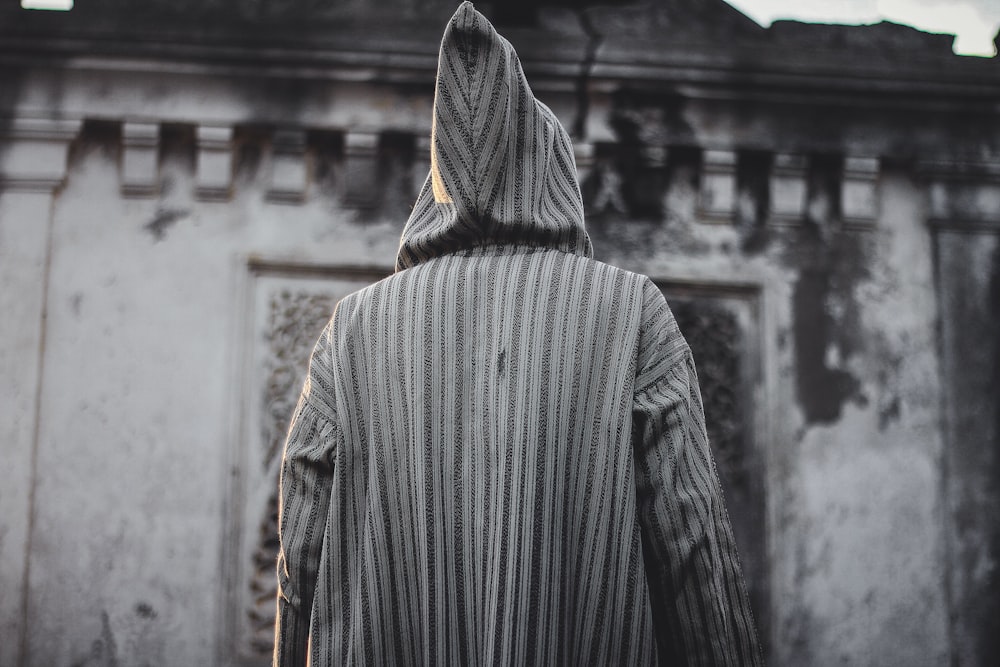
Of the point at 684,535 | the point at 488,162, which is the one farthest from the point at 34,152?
the point at 684,535

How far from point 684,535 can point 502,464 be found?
0.90ft

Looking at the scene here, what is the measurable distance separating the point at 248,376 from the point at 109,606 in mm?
980

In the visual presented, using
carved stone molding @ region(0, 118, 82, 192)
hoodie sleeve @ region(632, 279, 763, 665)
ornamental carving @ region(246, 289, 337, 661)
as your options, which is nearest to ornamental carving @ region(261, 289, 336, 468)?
ornamental carving @ region(246, 289, 337, 661)

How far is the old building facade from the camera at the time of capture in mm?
4312

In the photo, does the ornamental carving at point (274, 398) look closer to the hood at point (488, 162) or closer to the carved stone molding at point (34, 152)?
the carved stone molding at point (34, 152)

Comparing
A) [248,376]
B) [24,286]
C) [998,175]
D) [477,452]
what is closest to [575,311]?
[477,452]

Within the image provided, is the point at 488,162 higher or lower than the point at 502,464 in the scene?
higher

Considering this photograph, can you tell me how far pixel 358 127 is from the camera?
182 inches

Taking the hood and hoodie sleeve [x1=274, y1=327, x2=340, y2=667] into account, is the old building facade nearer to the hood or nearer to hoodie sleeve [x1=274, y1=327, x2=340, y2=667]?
hoodie sleeve [x1=274, y1=327, x2=340, y2=667]

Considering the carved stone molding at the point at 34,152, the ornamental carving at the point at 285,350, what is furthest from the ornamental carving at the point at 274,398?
the carved stone molding at the point at 34,152

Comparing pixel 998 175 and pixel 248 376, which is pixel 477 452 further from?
pixel 998 175

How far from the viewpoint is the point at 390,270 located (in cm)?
460

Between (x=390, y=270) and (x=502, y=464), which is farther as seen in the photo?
(x=390, y=270)

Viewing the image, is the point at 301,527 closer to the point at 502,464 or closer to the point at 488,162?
the point at 502,464
